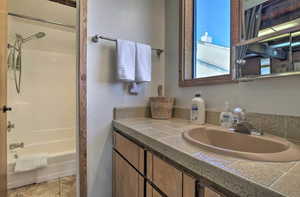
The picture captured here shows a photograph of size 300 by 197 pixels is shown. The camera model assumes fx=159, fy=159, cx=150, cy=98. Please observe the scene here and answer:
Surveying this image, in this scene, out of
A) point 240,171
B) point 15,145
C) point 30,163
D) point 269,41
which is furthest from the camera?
point 15,145

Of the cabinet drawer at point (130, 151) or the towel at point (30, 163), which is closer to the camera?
the cabinet drawer at point (130, 151)

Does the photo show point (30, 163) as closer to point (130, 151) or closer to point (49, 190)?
point (49, 190)

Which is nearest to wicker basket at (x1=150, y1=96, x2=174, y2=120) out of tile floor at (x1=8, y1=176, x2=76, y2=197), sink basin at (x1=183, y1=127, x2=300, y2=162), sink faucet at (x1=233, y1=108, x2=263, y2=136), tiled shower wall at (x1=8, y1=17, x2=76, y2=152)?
sink basin at (x1=183, y1=127, x2=300, y2=162)

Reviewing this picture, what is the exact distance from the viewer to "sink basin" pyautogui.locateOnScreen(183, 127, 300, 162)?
21.1 inches

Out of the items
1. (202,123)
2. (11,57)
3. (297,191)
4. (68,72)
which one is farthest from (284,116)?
(11,57)

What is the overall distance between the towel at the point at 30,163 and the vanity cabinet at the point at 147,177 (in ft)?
3.45

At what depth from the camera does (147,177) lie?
890 millimetres

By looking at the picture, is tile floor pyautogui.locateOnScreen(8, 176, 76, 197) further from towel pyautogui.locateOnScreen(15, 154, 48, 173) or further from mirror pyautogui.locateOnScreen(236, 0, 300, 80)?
mirror pyautogui.locateOnScreen(236, 0, 300, 80)

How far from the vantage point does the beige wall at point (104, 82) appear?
1337 millimetres

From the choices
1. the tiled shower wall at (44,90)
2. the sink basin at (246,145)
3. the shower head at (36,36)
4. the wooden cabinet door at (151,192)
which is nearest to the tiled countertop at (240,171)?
the sink basin at (246,145)

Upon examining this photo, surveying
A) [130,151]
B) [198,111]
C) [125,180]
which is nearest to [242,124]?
[198,111]

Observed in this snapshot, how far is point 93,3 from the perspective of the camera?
4.40 ft

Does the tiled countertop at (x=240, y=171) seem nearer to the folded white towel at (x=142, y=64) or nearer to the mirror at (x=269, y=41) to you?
the mirror at (x=269, y=41)

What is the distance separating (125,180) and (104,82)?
802 mm
